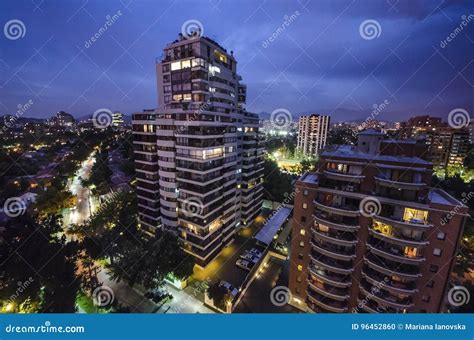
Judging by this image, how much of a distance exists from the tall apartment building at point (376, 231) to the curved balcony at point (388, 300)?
0.03 meters

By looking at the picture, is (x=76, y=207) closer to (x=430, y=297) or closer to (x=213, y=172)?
(x=213, y=172)

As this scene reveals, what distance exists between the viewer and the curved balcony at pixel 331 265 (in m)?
8.65

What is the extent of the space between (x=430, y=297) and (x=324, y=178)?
19.0 feet

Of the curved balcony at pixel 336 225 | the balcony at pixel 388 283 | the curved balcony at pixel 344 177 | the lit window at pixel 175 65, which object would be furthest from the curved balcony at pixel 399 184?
the lit window at pixel 175 65

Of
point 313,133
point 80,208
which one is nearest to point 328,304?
point 80,208

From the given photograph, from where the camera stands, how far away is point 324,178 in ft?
29.2

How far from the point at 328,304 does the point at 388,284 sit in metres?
2.82

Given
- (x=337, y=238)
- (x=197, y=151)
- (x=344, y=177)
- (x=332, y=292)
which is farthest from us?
(x=197, y=151)

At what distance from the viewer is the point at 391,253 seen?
25.2ft

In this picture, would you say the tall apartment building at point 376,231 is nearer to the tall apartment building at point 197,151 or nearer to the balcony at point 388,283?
the balcony at point 388,283

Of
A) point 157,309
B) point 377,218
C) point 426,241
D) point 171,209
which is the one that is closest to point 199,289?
point 157,309

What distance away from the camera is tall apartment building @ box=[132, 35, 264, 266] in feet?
37.6

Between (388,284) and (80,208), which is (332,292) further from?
(80,208)

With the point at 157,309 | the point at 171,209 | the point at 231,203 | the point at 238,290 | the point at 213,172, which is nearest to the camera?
the point at 157,309
